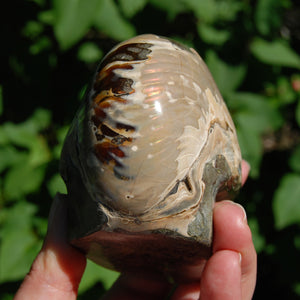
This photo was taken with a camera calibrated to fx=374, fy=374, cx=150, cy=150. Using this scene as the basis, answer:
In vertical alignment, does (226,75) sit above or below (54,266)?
above

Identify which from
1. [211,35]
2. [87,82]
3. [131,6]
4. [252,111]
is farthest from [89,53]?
[252,111]

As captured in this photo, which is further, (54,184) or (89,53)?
(89,53)

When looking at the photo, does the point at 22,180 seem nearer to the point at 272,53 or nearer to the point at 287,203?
the point at 287,203

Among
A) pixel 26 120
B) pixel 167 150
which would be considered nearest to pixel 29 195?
pixel 26 120

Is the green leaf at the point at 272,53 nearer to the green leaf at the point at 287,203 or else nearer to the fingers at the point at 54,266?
the green leaf at the point at 287,203

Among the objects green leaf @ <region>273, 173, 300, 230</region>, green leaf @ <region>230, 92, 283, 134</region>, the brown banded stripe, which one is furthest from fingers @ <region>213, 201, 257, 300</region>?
green leaf @ <region>230, 92, 283, 134</region>

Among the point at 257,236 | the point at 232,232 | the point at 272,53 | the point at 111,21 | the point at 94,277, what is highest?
the point at 111,21

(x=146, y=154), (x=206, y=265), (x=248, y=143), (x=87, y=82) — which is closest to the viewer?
(x=146, y=154)

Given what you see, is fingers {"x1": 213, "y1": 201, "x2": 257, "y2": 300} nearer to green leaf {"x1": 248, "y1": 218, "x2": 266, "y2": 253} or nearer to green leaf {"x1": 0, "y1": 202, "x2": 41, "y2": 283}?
green leaf {"x1": 248, "y1": 218, "x2": 266, "y2": 253}
